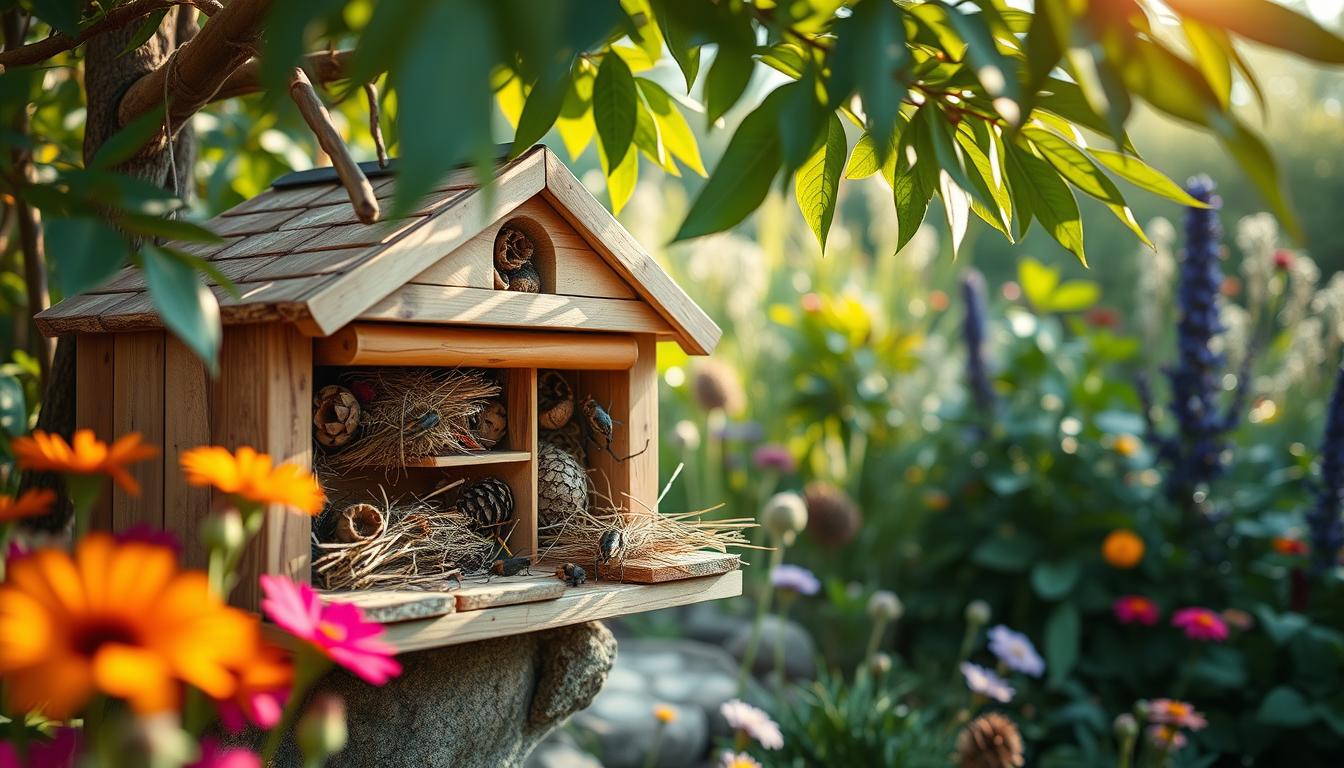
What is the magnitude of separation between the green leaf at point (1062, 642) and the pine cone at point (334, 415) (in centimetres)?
230

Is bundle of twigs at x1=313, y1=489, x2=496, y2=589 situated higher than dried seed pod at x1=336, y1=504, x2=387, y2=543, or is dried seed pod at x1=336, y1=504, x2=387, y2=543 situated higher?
dried seed pod at x1=336, y1=504, x2=387, y2=543

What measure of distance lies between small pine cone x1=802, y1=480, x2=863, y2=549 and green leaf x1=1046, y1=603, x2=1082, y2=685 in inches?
28.5

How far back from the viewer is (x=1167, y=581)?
323 cm

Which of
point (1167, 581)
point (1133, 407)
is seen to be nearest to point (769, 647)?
point (1167, 581)

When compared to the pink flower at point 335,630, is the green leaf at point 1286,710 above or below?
below

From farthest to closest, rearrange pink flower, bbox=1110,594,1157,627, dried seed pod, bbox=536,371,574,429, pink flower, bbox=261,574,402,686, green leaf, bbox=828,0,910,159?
pink flower, bbox=1110,594,1157,627
dried seed pod, bbox=536,371,574,429
pink flower, bbox=261,574,402,686
green leaf, bbox=828,0,910,159

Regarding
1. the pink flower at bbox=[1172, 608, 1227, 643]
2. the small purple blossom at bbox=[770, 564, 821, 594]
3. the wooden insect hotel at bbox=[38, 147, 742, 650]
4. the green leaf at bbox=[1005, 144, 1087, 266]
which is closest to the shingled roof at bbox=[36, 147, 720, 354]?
the wooden insect hotel at bbox=[38, 147, 742, 650]

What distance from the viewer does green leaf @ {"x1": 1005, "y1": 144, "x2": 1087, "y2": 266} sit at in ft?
3.81

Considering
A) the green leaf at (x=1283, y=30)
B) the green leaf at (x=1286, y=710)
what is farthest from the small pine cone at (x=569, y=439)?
the green leaf at (x=1286, y=710)

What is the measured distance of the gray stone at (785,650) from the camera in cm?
358

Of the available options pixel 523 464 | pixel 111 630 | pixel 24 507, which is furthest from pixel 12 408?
pixel 111 630

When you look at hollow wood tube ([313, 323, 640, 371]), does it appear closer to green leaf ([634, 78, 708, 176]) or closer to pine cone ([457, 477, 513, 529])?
pine cone ([457, 477, 513, 529])

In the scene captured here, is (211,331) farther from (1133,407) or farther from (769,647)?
(1133,407)

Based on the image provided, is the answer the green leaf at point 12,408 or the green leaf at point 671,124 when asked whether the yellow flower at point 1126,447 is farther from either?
the green leaf at point 12,408
